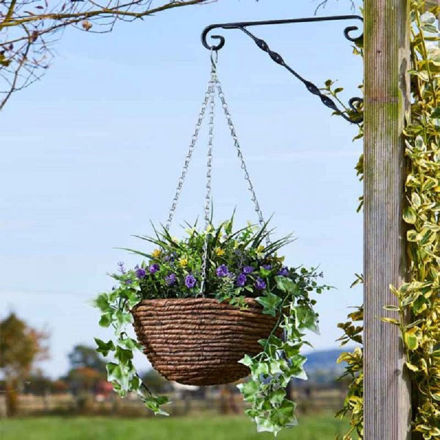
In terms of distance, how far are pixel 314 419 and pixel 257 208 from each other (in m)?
4.59

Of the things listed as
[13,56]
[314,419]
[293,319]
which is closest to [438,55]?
[293,319]

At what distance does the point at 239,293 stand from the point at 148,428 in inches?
201

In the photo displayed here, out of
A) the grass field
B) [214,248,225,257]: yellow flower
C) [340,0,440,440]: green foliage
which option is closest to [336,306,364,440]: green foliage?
[340,0,440,440]: green foliage

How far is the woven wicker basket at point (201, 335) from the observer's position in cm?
256

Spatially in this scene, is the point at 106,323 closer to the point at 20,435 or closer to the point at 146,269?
the point at 146,269

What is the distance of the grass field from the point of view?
6824 mm

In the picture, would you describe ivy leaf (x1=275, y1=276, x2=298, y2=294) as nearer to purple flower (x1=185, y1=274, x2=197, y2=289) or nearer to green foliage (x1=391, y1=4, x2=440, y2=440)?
purple flower (x1=185, y1=274, x2=197, y2=289)

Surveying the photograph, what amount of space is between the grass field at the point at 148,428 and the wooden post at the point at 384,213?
4.51 meters

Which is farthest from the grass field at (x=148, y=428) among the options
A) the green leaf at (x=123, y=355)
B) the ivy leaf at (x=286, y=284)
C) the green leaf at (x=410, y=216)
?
the green leaf at (x=410, y=216)

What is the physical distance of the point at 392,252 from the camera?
231cm

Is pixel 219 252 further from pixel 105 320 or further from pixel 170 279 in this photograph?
pixel 105 320

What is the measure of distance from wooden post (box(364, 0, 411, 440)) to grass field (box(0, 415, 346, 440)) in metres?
4.51

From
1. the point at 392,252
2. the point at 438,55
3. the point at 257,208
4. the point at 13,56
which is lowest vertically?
the point at 392,252

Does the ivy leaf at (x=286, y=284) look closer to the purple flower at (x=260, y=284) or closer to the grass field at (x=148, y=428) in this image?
the purple flower at (x=260, y=284)
